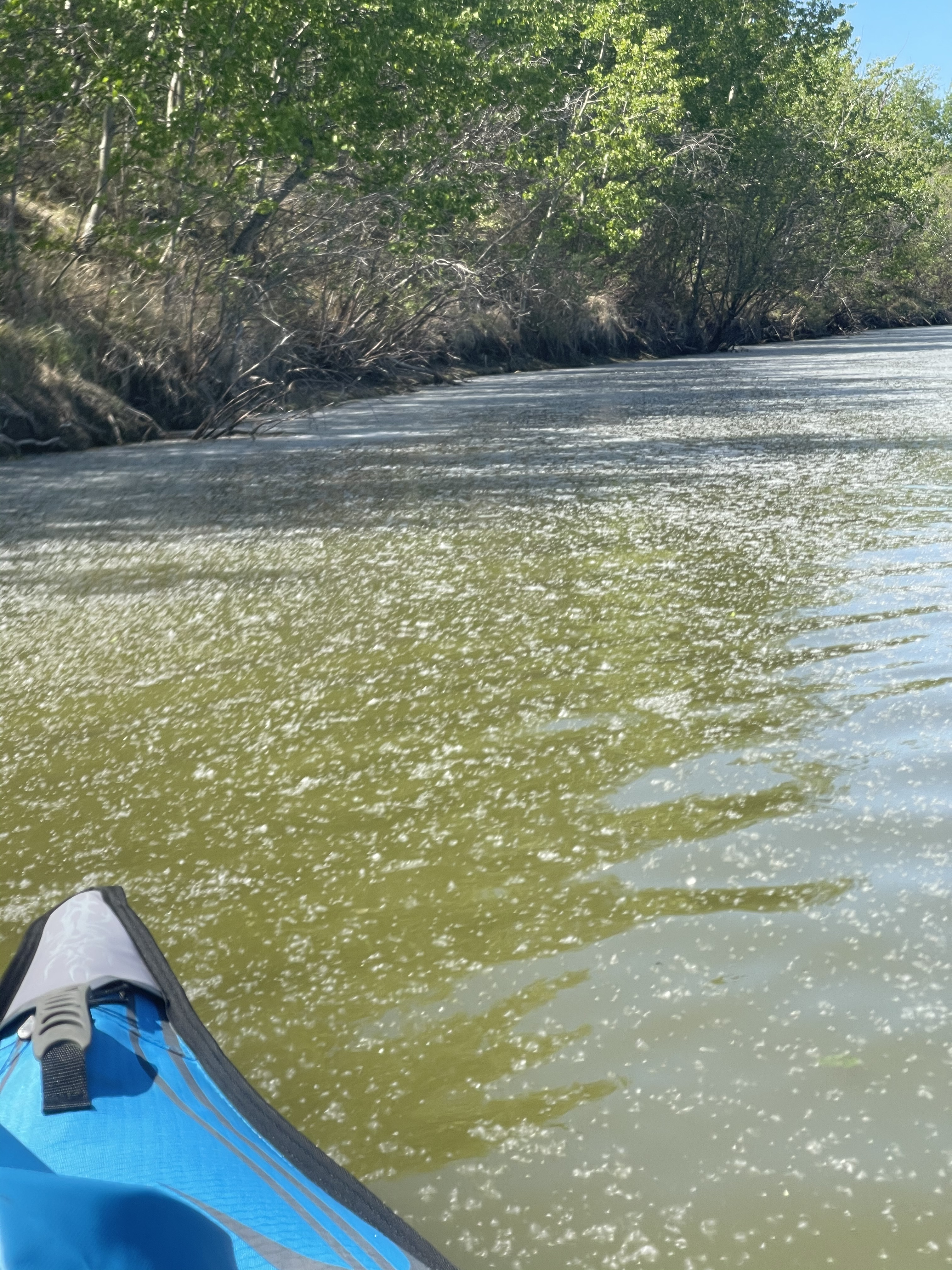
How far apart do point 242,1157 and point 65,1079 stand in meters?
0.27

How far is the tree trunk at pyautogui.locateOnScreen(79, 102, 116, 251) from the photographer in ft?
41.1

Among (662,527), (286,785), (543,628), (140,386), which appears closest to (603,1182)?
(286,785)

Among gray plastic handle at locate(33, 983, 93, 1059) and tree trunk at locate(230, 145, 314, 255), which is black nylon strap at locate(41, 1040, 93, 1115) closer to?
gray plastic handle at locate(33, 983, 93, 1059)

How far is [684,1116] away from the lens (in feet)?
5.97

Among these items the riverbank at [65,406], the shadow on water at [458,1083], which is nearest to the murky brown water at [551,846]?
the shadow on water at [458,1083]

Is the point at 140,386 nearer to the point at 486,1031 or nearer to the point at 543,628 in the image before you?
the point at 543,628

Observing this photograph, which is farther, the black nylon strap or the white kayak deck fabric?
the white kayak deck fabric

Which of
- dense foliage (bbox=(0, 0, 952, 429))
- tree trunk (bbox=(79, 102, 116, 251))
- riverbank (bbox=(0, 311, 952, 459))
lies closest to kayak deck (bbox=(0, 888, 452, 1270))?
riverbank (bbox=(0, 311, 952, 459))

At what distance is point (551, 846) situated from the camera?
9.05 feet

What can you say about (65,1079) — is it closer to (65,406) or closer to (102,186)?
(65,406)

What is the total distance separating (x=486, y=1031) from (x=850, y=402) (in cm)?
1279

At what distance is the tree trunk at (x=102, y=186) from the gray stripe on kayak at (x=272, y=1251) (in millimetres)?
12287

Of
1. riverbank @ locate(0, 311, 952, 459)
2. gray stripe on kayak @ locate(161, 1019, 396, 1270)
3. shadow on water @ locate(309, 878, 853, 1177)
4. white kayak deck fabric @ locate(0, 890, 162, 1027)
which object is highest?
riverbank @ locate(0, 311, 952, 459)

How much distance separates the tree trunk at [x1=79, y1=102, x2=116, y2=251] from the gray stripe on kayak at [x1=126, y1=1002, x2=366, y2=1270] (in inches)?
466
